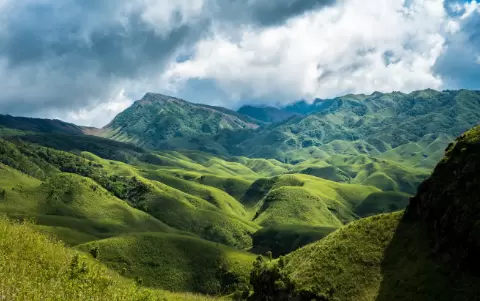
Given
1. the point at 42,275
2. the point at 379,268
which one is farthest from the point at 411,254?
the point at 42,275

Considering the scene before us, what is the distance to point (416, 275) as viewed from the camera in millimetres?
74000

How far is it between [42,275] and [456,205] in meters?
75.1

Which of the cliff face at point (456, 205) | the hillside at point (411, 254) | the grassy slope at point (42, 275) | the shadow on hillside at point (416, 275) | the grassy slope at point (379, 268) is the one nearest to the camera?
the grassy slope at point (42, 275)

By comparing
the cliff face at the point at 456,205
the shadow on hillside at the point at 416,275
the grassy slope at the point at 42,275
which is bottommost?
the grassy slope at the point at 42,275

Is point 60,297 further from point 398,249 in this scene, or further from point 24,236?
point 398,249

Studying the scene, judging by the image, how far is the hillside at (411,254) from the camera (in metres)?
70.0

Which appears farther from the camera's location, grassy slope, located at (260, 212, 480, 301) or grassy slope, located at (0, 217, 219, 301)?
grassy slope, located at (260, 212, 480, 301)

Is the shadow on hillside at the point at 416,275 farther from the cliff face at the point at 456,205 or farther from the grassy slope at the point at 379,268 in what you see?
the cliff face at the point at 456,205

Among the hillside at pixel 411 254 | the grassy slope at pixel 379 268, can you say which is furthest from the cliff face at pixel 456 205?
the grassy slope at pixel 379 268

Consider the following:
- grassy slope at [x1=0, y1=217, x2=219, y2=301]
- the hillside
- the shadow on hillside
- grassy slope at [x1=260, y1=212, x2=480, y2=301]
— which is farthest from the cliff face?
grassy slope at [x1=0, y1=217, x2=219, y2=301]

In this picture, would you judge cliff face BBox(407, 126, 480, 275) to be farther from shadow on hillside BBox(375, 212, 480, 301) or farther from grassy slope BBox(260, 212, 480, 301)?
grassy slope BBox(260, 212, 480, 301)

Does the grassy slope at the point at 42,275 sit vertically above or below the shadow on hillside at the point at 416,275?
below

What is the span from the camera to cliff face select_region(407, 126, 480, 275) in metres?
69.9

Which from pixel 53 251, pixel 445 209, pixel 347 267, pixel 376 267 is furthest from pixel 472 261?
pixel 53 251
